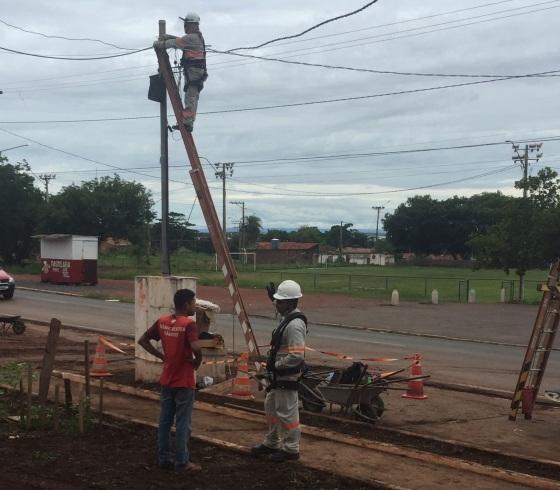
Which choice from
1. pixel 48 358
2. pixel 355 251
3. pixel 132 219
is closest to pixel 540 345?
pixel 48 358

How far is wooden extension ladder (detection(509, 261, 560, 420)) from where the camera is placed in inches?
381

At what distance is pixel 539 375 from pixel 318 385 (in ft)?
9.32

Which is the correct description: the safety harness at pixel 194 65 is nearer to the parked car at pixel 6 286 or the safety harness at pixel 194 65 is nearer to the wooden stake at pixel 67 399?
the wooden stake at pixel 67 399

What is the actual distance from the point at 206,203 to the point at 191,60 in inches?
86.8

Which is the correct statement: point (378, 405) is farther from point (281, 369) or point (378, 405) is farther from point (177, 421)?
point (177, 421)

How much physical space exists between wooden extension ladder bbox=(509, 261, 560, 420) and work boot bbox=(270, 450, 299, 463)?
372 centimetres

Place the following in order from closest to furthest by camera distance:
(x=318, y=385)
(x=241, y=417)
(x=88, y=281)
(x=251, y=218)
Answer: (x=241, y=417) < (x=318, y=385) < (x=88, y=281) < (x=251, y=218)

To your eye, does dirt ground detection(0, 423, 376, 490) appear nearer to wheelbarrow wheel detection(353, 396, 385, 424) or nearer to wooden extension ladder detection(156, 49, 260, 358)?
wheelbarrow wheel detection(353, 396, 385, 424)

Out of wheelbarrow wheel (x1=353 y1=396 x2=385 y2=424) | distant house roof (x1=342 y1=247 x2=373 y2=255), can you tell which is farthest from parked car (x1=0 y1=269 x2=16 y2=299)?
distant house roof (x1=342 y1=247 x2=373 y2=255)

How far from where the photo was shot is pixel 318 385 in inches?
399

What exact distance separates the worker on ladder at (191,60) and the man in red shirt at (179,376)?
5.50m

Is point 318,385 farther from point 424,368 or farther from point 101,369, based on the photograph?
point 424,368

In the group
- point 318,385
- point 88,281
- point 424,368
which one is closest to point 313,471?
point 318,385

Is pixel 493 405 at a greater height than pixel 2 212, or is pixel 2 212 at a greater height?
pixel 2 212
